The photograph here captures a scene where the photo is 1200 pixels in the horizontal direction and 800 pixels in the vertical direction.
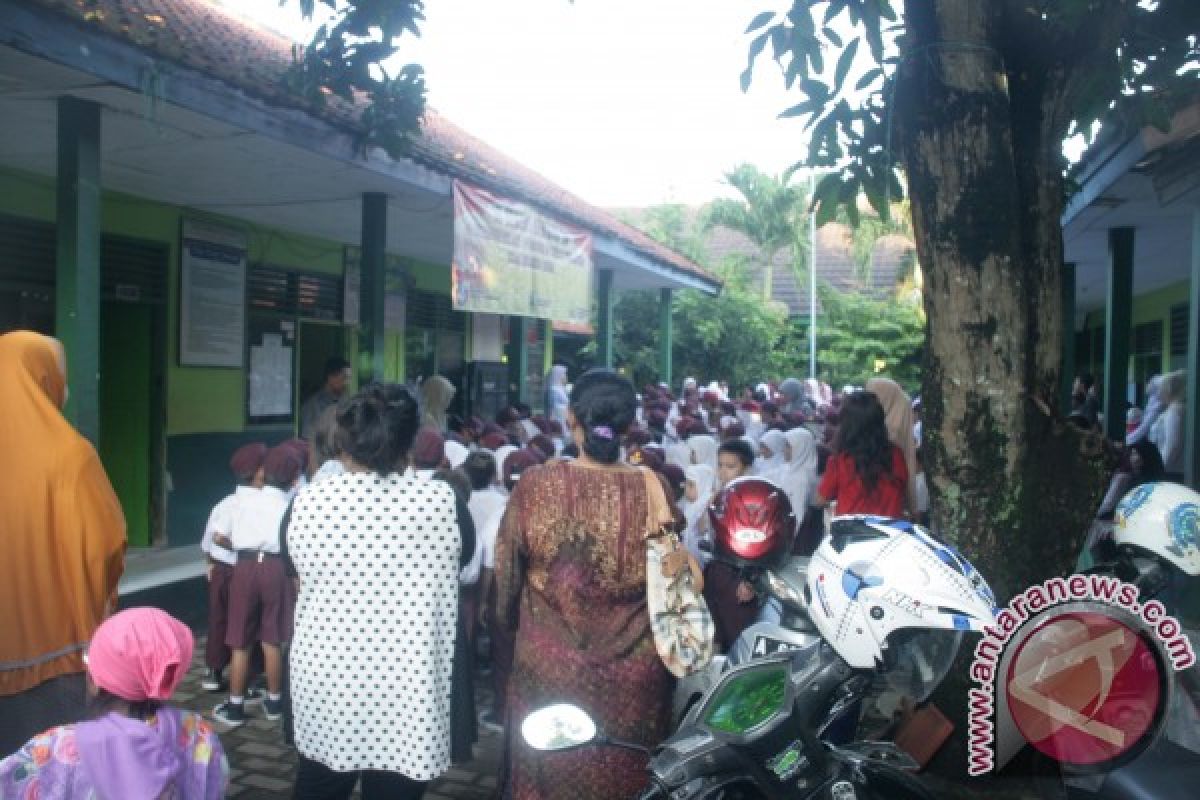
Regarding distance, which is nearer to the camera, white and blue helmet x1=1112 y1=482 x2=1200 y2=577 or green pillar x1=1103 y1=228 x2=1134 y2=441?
white and blue helmet x1=1112 y1=482 x2=1200 y2=577

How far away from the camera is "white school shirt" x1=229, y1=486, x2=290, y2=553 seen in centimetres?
532

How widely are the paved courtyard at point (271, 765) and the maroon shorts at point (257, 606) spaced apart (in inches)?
17.1

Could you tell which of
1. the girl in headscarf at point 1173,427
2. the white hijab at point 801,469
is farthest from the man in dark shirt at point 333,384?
the girl in headscarf at point 1173,427

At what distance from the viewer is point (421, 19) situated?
529 cm

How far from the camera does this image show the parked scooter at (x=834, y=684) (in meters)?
1.94

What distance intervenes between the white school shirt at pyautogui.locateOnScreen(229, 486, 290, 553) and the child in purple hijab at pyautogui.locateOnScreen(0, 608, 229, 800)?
3.11 metres

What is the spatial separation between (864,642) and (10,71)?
464cm

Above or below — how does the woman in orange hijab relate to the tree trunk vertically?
below

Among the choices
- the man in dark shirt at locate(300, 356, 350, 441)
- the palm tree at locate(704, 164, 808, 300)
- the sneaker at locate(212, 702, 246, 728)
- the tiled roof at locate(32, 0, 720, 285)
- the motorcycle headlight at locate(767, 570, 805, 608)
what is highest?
the palm tree at locate(704, 164, 808, 300)

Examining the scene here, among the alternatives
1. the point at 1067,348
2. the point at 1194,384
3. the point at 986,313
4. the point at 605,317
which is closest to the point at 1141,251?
the point at 1067,348

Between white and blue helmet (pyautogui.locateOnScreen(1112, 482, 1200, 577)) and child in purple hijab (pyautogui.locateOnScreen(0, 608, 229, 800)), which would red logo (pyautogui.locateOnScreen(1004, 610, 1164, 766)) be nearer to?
white and blue helmet (pyautogui.locateOnScreen(1112, 482, 1200, 577))

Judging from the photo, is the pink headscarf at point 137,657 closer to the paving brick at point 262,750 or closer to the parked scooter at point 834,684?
the parked scooter at point 834,684

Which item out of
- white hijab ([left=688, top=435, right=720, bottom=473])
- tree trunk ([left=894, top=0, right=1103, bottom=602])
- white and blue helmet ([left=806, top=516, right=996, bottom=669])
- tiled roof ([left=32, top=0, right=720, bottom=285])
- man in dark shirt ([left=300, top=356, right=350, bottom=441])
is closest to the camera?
white and blue helmet ([left=806, top=516, right=996, bottom=669])

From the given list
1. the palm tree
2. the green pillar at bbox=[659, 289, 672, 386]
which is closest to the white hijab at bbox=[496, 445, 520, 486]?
the green pillar at bbox=[659, 289, 672, 386]
